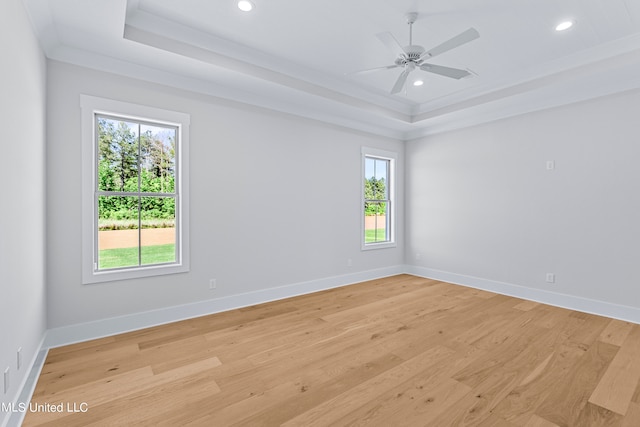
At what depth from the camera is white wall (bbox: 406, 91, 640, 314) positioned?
3637 millimetres

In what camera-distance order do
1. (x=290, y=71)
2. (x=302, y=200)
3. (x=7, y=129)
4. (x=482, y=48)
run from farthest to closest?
(x=302, y=200), (x=290, y=71), (x=482, y=48), (x=7, y=129)

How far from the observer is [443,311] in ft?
12.6

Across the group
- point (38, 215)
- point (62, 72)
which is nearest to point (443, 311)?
point (38, 215)

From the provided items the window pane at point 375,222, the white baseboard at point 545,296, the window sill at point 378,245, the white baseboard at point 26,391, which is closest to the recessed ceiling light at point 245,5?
the white baseboard at point 26,391

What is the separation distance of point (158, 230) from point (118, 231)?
0.41 m

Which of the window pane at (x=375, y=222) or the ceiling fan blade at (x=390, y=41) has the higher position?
the ceiling fan blade at (x=390, y=41)

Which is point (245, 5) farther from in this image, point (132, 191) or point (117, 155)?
point (132, 191)

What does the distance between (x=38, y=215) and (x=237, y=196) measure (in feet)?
6.31

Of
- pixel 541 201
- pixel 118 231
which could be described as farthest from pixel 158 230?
pixel 541 201

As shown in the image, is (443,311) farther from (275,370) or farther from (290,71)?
(290,71)

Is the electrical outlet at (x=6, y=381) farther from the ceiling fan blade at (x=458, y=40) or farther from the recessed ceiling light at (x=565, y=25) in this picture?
the recessed ceiling light at (x=565, y=25)

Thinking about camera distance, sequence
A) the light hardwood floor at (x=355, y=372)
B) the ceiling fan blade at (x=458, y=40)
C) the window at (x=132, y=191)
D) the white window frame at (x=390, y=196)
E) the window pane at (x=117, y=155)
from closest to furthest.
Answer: the light hardwood floor at (x=355, y=372)
the ceiling fan blade at (x=458, y=40)
the window at (x=132, y=191)
the window pane at (x=117, y=155)
the white window frame at (x=390, y=196)

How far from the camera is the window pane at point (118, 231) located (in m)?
3.26

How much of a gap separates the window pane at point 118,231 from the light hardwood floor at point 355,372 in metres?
0.80
